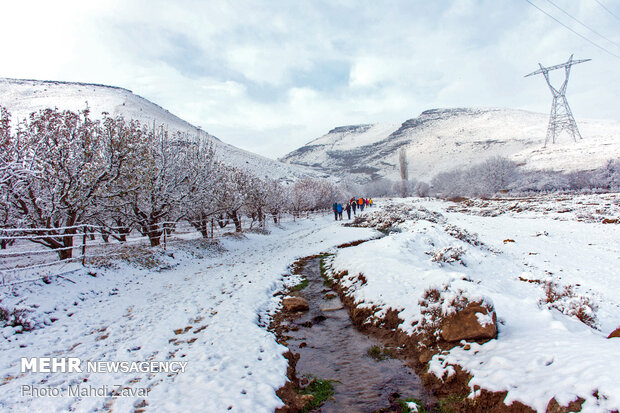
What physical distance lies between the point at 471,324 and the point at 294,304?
18.2 ft

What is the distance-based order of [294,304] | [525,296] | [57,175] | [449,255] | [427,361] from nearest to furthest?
[427,361] → [294,304] → [525,296] → [57,175] → [449,255]

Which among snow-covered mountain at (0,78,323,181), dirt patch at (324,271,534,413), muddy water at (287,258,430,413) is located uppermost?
snow-covered mountain at (0,78,323,181)

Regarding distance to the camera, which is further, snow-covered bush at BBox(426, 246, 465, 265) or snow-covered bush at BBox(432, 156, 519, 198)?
snow-covered bush at BBox(432, 156, 519, 198)

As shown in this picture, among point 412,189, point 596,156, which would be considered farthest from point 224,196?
point 412,189

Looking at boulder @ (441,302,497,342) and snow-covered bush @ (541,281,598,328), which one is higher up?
boulder @ (441,302,497,342)

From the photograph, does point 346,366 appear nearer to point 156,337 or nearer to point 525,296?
point 156,337

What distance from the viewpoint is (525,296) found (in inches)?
429

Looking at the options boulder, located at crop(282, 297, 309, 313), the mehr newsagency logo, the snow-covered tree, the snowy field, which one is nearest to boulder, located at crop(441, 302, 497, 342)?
the snowy field

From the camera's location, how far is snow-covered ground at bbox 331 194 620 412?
14.5ft

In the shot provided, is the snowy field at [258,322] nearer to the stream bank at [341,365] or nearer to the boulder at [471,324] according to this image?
the boulder at [471,324]

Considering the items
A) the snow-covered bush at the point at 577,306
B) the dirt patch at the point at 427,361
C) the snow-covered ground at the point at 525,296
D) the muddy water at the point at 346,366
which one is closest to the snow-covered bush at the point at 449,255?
the snow-covered ground at the point at 525,296

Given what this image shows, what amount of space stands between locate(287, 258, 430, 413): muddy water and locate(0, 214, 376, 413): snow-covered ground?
2.79ft

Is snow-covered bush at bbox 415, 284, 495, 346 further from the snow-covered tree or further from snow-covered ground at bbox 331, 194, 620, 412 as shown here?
the snow-covered tree

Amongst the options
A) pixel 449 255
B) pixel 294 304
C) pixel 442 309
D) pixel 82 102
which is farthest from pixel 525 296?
pixel 82 102
